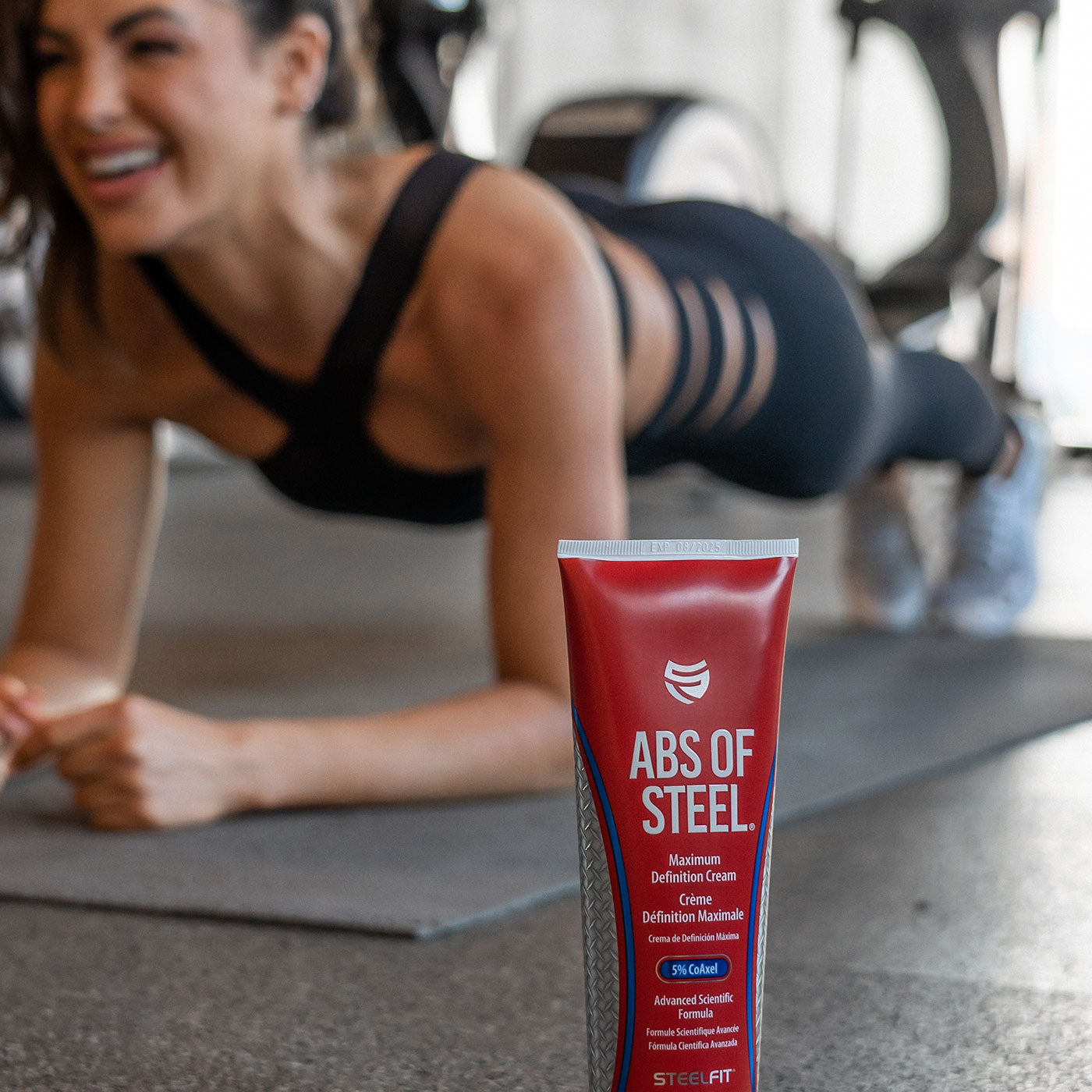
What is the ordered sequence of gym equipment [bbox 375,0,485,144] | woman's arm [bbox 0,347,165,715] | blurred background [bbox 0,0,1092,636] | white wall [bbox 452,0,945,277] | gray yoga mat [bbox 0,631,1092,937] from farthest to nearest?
white wall [bbox 452,0,945,277] → gym equipment [bbox 375,0,485,144] → blurred background [bbox 0,0,1092,636] → woman's arm [bbox 0,347,165,715] → gray yoga mat [bbox 0,631,1092,937]

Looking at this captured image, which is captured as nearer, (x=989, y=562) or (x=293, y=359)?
(x=293, y=359)

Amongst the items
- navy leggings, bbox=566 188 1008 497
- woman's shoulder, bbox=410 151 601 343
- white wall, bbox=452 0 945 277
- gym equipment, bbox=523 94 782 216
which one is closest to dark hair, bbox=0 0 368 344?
woman's shoulder, bbox=410 151 601 343

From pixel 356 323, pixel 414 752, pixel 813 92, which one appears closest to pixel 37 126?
pixel 356 323

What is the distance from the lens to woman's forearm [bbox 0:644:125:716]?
1233 millimetres

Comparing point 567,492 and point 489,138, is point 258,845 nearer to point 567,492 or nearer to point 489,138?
point 567,492

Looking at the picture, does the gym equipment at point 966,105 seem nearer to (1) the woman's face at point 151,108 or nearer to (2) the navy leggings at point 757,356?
(2) the navy leggings at point 757,356

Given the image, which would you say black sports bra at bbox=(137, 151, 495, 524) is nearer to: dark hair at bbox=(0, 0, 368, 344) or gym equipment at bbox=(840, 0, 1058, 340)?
dark hair at bbox=(0, 0, 368, 344)

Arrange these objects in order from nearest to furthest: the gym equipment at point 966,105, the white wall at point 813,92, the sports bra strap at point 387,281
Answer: the sports bra strap at point 387,281 → the gym equipment at point 966,105 → the white wall at point 813,92

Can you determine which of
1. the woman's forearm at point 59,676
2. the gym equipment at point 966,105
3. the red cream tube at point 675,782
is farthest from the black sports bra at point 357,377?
the gym equipment at point 966,105

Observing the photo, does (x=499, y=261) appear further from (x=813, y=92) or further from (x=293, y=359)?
(x=813, y=92)

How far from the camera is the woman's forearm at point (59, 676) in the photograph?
4.05ft

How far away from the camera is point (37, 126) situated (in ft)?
3.81

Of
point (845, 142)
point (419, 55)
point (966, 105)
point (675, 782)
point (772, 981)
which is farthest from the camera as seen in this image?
point (845, 142)

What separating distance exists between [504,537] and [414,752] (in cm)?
16
